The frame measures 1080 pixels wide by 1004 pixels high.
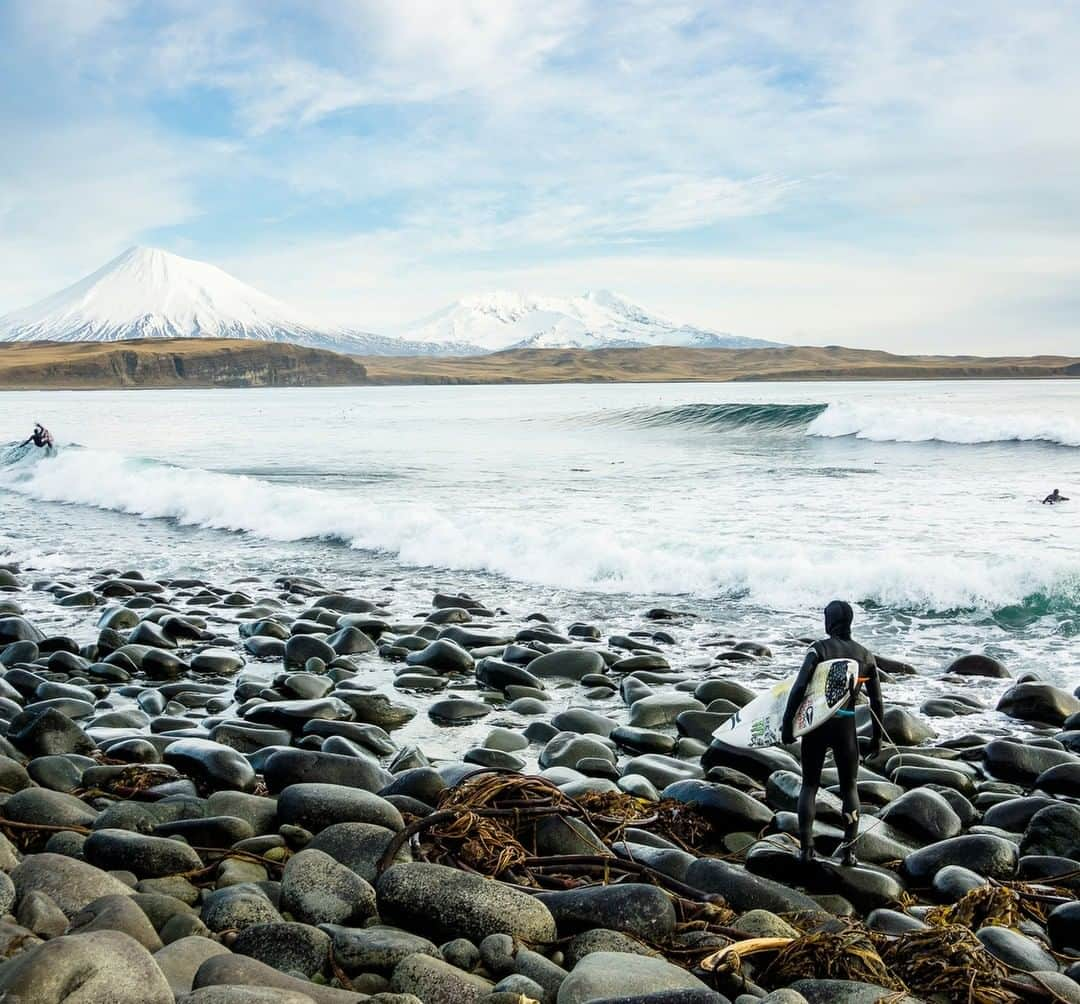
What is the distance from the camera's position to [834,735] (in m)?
5.90

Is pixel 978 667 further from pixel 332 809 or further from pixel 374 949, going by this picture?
pixel 374 949

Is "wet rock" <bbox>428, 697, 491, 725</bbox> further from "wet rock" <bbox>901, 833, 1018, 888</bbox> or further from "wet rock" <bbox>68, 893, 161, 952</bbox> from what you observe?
"wet rock" <bbox>68, 893, 161, 952</bbox>

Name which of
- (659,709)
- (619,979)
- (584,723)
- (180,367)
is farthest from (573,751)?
(180,367)

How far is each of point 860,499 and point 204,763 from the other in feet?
63.1

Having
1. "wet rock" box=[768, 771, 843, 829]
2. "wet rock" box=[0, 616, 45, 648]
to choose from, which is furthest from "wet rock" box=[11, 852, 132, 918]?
"wet rock" box=[0, 616, 45, 648]

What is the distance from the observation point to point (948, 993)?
4211 mm

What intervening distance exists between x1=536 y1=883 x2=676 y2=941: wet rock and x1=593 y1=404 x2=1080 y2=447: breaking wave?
125 feet

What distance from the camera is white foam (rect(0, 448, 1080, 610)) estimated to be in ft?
44.6

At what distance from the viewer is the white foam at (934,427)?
39000 mm

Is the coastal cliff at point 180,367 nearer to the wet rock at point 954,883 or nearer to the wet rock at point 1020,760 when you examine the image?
the wet rock at point 1020,760

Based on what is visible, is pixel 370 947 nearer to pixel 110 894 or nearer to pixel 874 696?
pixel 110 894

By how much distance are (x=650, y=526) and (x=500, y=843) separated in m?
13.7

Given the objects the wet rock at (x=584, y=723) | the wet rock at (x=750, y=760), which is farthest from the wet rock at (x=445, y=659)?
the wet rock at (x=750, y=760)

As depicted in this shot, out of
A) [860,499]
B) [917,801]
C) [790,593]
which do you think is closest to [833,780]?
[917,801]
